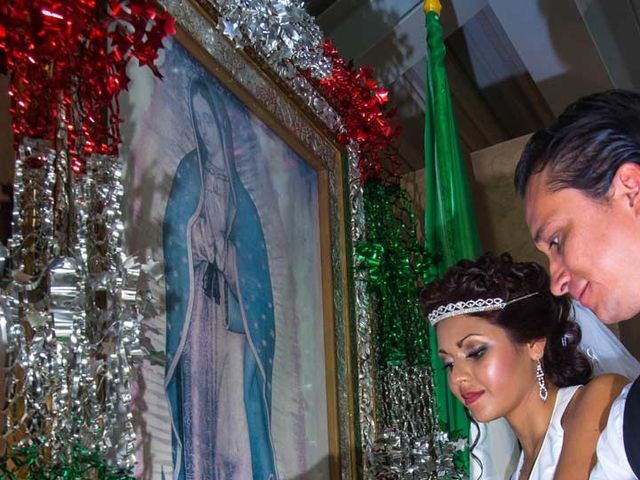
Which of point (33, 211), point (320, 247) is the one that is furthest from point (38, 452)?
point (320, 247)

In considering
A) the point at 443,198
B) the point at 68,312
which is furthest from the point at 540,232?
the point at 443,198

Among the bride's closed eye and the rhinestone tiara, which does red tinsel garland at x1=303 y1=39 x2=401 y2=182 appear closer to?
the rhinestone tiara

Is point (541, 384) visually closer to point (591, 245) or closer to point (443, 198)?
point (443, 198)

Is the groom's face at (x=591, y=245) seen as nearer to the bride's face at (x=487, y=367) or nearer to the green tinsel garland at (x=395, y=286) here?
the bride's face at (x=487, y=367)

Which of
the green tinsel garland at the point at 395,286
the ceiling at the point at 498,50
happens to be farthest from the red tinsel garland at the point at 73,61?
the ceiling at the point at 498,50

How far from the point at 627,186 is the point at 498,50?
3018 millimetres

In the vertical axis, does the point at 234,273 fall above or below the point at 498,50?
below

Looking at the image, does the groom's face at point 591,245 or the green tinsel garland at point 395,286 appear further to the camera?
the green tinsel garland at point 395,286

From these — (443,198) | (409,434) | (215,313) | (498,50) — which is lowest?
(409,434)

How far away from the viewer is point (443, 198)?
3.48 metres

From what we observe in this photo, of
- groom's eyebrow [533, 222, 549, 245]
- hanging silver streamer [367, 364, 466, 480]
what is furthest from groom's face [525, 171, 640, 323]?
hanging silver streamer [367, 364, 466, 480]

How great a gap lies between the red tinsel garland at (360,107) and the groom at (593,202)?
1610mm

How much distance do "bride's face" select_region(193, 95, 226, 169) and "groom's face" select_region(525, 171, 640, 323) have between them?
1.06 meters

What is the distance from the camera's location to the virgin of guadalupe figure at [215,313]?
2.20m
